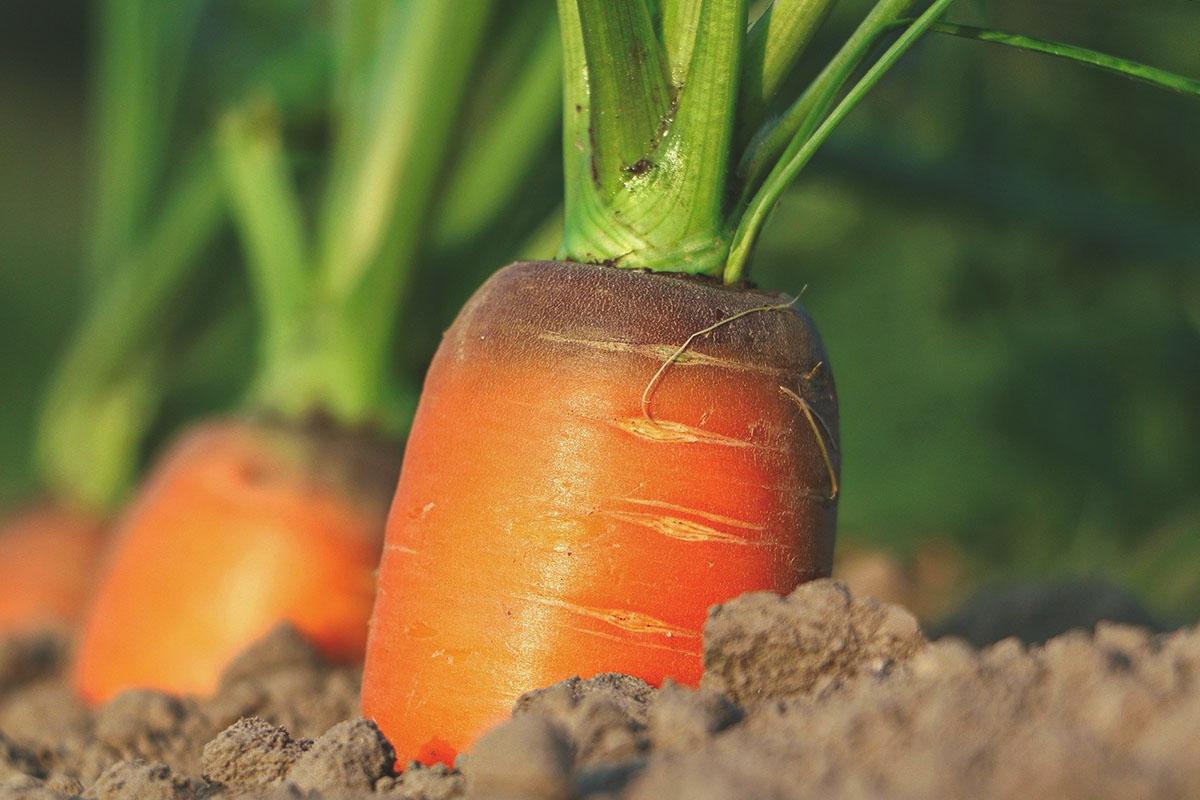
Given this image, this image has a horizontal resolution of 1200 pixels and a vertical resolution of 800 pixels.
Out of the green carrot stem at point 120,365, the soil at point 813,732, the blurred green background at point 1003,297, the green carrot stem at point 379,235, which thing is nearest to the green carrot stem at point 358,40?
the green carrot stem at point 379,235

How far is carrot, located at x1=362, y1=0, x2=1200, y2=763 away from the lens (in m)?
1.27

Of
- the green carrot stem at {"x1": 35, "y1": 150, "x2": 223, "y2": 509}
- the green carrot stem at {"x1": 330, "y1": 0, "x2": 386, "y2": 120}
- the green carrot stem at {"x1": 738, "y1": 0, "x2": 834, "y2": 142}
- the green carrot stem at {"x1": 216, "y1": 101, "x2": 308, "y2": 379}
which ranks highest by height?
the green carrot stem at {"x1": 738, "y1": 0, "x2": 834, "y2": 142}

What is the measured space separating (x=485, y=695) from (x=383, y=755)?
0.15 meters

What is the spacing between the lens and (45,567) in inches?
109

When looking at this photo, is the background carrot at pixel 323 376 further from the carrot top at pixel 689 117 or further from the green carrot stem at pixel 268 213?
the carrot top at pixel 689 117

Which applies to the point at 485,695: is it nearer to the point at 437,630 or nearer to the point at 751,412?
the point at 437,630

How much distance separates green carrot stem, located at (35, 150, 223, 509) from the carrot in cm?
171

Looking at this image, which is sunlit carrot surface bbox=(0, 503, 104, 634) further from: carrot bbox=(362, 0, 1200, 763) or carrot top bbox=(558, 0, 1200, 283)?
carrot top bbox=(558, 0, 1200, 283)

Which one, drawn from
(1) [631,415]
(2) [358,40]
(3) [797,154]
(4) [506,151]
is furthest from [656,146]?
(2) [358,40]

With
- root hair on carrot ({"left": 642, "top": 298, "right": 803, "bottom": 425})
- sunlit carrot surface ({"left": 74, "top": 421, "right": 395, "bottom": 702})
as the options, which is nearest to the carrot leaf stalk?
sunlit carrot surface ({"left": 74, "top": 421, "right": 395, "bottom": 702})

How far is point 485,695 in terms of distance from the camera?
127 cm

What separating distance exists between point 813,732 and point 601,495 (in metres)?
0.43

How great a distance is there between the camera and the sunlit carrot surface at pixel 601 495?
1270mm

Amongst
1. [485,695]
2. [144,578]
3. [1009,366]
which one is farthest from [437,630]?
[1009,366]
